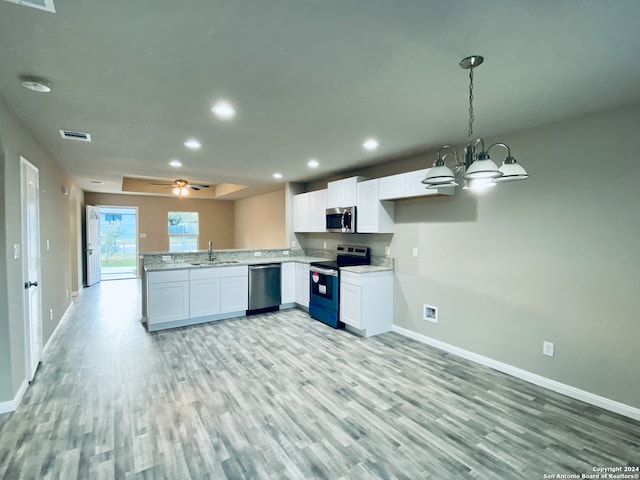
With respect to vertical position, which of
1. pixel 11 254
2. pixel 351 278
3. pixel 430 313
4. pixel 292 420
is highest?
pixel 11 254

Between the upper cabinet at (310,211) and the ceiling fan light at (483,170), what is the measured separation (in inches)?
141

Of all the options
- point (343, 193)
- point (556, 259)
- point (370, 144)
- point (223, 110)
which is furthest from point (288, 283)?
point (556, 259)

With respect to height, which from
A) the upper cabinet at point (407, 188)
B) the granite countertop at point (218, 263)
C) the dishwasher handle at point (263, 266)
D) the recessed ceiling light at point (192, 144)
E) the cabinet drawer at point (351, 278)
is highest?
the recessed ceiling light at point (192, 144)

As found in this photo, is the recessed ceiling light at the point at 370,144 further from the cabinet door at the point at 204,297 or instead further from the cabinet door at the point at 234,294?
the cabinet door at the point at 204,297

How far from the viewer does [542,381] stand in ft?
9.50

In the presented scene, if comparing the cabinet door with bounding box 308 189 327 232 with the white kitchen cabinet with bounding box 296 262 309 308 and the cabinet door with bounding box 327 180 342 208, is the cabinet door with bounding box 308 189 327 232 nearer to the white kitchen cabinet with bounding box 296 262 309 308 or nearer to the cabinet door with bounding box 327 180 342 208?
the cabinet door with bounding box 327 180 342 208

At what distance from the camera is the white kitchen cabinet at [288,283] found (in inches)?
216

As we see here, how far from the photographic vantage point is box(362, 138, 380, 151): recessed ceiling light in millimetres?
3361

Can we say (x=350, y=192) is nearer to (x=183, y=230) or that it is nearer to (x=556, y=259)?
(x=556, y=259)

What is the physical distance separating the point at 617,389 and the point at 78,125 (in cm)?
524

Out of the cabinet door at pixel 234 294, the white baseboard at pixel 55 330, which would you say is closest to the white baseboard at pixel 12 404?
the white baseboard at pixel 55 330

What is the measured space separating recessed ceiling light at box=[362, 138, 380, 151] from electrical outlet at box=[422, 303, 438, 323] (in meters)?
2.08

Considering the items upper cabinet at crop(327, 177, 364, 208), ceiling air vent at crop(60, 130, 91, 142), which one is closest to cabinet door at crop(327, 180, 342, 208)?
upper cabinet at crop(327, 177, 364, 208)

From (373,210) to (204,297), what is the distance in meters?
2.87
